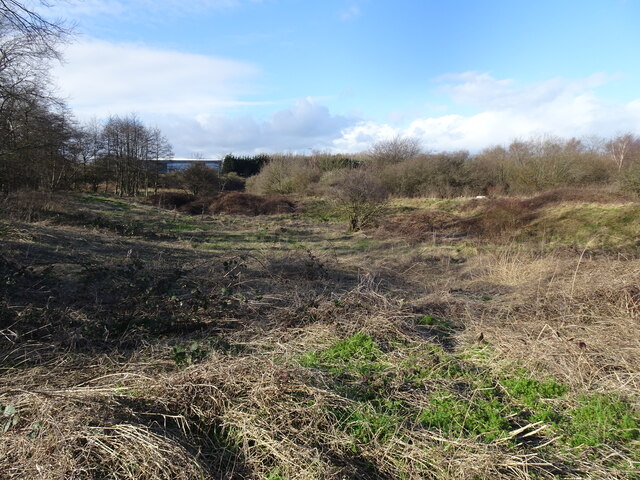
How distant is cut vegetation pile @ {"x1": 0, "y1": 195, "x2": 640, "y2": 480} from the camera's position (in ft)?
8.68

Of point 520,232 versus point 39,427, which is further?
point 520,232

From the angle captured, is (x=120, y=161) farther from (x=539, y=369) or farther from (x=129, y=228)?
(x=539, y=369)

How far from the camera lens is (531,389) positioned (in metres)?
3.56

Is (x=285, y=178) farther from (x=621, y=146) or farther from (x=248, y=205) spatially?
(x=621, y=146)

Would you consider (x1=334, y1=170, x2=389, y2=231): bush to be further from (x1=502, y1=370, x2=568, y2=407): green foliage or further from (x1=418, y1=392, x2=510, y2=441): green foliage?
(x1=418, y1=392, x2=510, y2=441): green foliage

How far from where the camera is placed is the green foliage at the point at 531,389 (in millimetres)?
3455

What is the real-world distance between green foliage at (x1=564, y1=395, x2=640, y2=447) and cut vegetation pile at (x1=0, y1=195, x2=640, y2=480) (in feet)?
0.05

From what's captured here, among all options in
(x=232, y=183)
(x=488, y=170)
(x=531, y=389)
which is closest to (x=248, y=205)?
(x=232, y=183)

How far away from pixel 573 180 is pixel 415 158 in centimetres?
1056

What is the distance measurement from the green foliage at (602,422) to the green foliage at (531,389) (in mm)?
197

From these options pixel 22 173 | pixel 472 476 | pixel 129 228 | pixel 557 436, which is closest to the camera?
pixel 472 476

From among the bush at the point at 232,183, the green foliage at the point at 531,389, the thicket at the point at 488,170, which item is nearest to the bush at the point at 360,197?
the thicket at the point at 488,170

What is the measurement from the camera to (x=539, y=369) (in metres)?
3.87

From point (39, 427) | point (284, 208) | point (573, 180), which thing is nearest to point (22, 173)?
point (284, 208)
